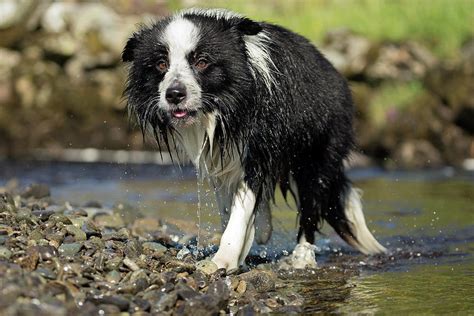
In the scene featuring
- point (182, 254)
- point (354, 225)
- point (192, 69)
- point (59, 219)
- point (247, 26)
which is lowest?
point (354, 225)

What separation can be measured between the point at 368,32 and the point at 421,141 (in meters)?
2.85

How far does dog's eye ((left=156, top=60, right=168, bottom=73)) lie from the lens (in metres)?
6.12

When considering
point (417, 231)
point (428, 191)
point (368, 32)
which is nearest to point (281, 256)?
point (417, 231)

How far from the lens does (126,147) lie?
14.5 meters

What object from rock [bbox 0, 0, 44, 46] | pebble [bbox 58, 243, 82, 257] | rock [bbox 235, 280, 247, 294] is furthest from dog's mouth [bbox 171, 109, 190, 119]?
rock [bbox 0, 0, 44, 46]

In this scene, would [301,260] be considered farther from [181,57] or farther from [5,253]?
[5,253]

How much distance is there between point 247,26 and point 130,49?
846 mm

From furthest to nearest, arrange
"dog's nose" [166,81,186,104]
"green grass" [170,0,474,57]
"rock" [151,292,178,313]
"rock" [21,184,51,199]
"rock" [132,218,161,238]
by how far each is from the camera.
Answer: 1. "green grass" [170,0,474,57]
2. "rock" [21,184,51,199]
3. "rock" [132,218,161,238]
4. "dog's nose" [166,81,186,104]
5. "rock" [151,292,178,313]

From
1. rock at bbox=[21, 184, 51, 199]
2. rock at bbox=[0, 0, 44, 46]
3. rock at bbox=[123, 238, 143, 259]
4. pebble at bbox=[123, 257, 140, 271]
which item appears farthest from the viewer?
rock at bbox=[0, 0, 44, 46]

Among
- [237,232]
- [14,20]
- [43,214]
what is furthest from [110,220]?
[14,20]

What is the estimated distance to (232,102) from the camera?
6.09 metres

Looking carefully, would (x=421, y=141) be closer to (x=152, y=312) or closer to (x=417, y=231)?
(x=417, y=231)

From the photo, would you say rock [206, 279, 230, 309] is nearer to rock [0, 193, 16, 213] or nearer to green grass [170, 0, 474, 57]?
rock [0, 193, 16, 213]

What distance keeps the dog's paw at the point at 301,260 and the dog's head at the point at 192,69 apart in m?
1.37
